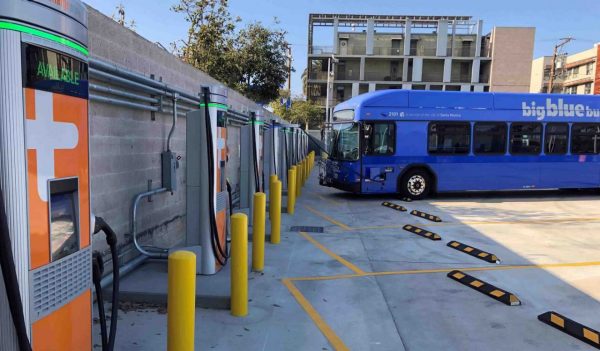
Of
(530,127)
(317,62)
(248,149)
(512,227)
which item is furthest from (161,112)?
(317,62)

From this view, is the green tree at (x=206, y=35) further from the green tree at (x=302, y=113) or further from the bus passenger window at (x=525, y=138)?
the green tree at (x=302, y=113)

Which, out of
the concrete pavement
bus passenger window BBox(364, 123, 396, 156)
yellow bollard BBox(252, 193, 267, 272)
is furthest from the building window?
yellow bollard BBox(252, 193, 267, 272)

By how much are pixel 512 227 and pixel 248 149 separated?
19.3ft

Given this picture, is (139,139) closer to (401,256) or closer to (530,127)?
(401,256)

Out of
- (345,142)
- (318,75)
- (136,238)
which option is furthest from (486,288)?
(318,75)

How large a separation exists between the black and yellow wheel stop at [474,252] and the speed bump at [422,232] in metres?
0.45

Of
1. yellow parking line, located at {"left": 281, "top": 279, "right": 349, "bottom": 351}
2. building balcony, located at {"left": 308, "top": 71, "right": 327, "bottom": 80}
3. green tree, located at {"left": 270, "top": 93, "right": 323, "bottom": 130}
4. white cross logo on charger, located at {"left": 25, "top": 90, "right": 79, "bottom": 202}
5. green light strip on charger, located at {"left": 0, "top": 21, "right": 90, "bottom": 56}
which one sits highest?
building balcony, located at {"left": 308, "top": 71, "right": 327, "bottom": 80}

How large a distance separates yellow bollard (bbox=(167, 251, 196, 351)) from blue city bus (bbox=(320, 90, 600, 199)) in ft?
33.4

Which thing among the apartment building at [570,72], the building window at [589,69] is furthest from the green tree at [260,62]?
the building window at [589,69]

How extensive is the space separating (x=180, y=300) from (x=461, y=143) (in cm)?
1210

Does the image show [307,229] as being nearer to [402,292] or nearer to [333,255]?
[333,255]

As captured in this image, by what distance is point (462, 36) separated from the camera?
57375 millimetres

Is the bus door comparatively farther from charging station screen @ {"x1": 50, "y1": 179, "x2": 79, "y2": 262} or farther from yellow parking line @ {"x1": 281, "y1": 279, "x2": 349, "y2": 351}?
charging station screen @ {"x1": 50, "y1": 179, "x2": 79, "y2": 262}

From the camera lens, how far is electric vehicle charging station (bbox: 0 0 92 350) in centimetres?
188
